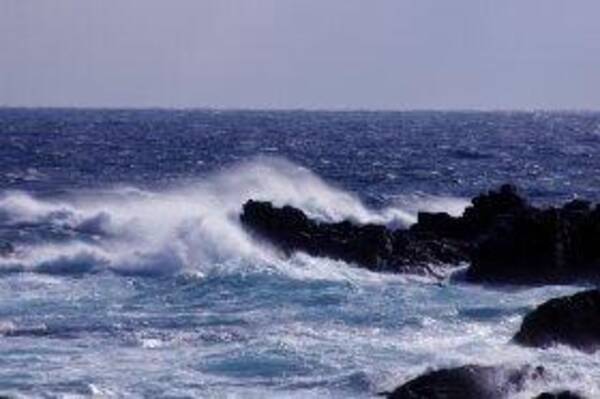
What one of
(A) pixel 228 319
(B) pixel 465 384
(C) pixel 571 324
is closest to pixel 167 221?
(A) pixel 228 319

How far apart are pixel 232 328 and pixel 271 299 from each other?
13.2ft

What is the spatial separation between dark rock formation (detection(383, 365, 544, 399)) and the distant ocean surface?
344mm

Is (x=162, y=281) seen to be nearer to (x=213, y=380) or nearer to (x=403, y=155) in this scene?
(x=213, y=380)

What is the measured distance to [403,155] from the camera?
88.2 metres

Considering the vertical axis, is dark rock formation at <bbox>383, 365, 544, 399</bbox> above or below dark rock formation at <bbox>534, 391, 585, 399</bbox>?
below

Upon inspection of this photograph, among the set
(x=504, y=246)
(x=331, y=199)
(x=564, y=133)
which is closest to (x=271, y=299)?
(x=504, y=246)

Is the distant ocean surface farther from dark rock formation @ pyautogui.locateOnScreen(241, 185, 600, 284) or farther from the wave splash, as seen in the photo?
dark rock formation @ pyautogui.locateOnScreen(241, 185, 600, 284)

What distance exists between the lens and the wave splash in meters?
37.0

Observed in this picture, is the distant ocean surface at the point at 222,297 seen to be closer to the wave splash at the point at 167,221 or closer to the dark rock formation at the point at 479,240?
the wave splash at the point at 167,221

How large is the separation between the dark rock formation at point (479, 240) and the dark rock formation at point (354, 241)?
3 centimetres

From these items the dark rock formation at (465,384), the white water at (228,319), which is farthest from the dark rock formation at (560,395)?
the white water at (228,319)

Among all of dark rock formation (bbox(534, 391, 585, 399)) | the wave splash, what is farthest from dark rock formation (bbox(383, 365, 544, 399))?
the wave splash

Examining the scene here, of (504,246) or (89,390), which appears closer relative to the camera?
(89,390)

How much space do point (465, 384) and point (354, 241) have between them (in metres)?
16.1
